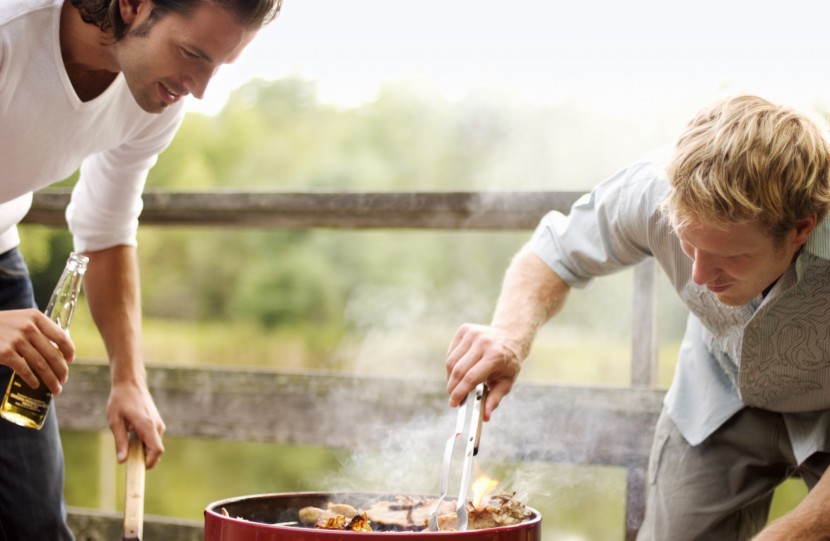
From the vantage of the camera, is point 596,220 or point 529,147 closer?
point 596,220

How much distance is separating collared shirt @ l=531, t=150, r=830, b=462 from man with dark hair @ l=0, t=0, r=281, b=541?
0.74 meters

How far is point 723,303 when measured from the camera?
5.36 ft

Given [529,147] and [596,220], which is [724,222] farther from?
[529,147]

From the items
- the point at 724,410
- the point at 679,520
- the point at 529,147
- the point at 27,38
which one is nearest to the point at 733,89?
the point at 724,410

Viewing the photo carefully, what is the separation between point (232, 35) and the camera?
5.31ft

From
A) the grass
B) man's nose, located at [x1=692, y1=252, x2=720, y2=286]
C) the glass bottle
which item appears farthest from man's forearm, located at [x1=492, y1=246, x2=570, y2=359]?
the grass

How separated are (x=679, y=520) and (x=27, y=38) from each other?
5.17 feet

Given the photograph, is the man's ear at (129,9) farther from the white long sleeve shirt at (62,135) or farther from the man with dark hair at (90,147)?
the white long sleeve shirt at (62,135)

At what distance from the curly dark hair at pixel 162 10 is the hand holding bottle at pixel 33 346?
0.52 m

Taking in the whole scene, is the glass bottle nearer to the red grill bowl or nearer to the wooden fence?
the red grill bowl

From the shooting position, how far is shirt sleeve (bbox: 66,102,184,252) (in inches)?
78.4

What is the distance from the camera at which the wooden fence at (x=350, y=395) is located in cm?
225

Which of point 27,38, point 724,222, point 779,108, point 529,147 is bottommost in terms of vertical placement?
point 724,222

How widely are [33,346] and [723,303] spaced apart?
3.86 ft
